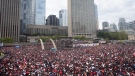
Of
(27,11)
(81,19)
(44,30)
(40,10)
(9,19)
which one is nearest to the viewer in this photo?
(9,19)

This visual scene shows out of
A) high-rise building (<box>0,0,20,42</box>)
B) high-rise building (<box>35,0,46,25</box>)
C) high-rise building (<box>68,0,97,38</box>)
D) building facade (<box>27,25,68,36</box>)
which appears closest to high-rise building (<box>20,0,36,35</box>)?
high-rise building (<box>35,0,46,25</box>)

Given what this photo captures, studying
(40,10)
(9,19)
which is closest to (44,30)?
(9,19)

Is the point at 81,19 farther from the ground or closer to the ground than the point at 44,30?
farther from the ground

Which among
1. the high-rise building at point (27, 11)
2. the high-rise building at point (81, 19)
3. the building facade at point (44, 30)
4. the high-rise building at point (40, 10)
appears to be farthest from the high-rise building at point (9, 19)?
the high-rise building at point (40, 10)

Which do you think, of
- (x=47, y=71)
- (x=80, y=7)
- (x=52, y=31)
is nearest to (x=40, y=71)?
(x=47, y=71)

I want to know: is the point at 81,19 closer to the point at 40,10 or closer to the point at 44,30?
the point at 44,30

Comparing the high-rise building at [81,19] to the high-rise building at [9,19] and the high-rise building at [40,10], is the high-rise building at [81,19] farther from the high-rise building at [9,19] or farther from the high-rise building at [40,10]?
the high-rise building at [9,19]

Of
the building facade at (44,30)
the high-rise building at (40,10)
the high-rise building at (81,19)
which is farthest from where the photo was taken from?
the high-rise building at (40,10)
